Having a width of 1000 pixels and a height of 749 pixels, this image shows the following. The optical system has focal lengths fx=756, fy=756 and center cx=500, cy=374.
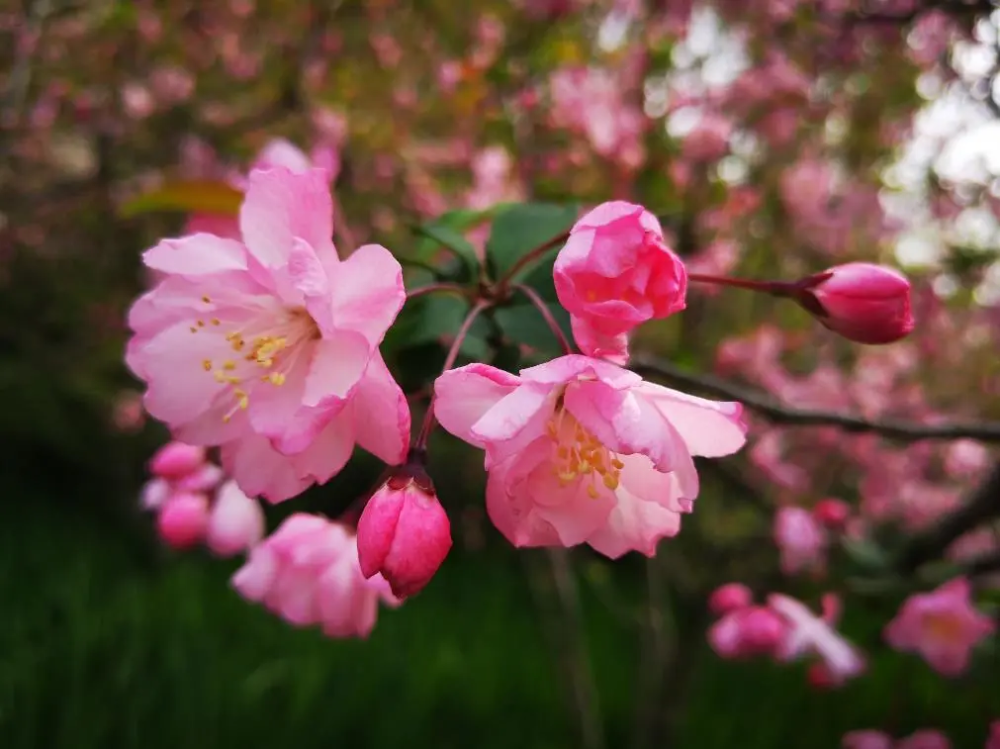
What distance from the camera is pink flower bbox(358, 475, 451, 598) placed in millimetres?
457

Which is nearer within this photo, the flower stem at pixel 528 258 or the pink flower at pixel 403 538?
the pink flower at pixel 403 538

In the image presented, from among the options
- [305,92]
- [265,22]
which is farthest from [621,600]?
[265,22]

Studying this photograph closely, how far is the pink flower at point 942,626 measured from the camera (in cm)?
106

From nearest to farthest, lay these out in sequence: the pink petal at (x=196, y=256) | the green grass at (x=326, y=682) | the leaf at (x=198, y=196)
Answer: the pink petal at (x=196, y=256) → the leaf at (x=198, y=196) → the green grass at (x=326, y=682)

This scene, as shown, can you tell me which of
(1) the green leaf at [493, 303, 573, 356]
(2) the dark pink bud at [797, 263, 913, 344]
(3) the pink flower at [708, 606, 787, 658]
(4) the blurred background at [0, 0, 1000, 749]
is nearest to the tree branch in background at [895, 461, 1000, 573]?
(4) the blurred background at [0, 0, 1000, 749]

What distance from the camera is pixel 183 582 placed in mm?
2242

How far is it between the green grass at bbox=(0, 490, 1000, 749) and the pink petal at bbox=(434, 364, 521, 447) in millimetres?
1103

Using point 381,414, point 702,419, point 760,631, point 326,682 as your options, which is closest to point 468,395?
point 381,414

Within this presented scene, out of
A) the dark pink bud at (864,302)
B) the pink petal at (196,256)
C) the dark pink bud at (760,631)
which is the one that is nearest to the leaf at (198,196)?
the pink petal at (196,256)

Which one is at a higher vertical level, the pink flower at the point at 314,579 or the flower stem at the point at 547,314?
→ the flower stem at the point at 547,314

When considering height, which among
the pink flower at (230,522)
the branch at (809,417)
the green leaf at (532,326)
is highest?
the green leaf at (532,326)

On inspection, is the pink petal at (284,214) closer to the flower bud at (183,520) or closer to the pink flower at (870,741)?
the flower bud at (183,520)

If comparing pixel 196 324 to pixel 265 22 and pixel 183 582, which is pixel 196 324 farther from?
pixel 265 22

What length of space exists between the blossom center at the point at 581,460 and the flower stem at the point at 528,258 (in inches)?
4.5
